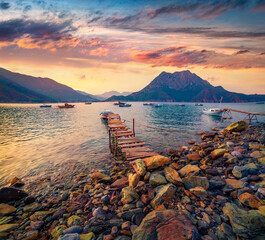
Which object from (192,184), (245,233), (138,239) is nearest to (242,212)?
(245,233)

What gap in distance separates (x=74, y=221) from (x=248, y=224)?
6.46m

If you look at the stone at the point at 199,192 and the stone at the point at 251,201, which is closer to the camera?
the stone at the point at 251,201

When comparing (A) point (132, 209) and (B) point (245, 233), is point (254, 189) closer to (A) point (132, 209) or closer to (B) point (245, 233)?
(B) point (245, 233)

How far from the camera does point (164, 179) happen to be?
21.9 feet

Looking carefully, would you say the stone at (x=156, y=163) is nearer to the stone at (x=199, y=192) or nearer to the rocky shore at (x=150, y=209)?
the rocky shore at (x=150, y=209)

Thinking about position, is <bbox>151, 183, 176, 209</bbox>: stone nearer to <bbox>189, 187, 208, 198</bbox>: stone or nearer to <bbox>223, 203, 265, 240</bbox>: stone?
<bbox>189, 187, 208, 198</bbox>: stone

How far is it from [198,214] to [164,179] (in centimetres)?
212

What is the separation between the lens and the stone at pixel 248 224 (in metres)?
3.82

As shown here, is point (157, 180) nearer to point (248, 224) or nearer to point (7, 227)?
point (248, 224)

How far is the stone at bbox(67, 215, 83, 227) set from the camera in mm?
5126

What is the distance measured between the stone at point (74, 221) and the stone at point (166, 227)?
106 inches

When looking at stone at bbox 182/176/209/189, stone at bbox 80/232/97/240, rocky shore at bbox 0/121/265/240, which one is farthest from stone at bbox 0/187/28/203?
stone at bbox 182/176/209/189

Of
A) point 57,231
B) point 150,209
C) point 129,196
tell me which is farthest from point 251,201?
point 57,231

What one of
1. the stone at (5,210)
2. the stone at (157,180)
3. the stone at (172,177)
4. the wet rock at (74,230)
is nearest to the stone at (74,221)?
the wet rock at (74,230)
